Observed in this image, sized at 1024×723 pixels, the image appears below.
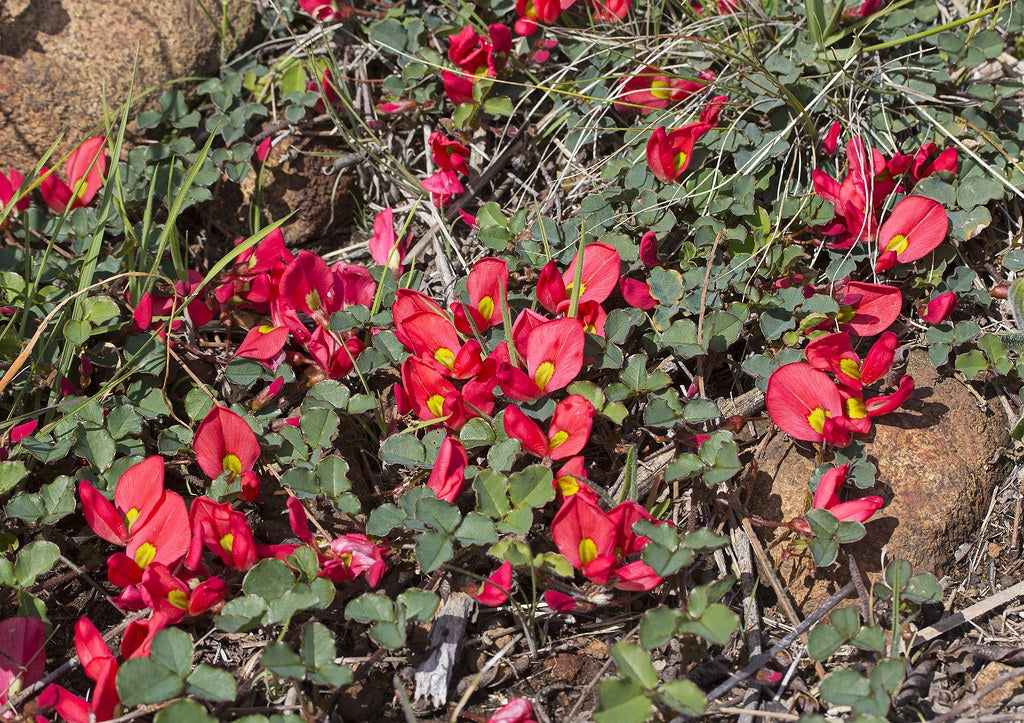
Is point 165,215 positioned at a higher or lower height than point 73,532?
higher

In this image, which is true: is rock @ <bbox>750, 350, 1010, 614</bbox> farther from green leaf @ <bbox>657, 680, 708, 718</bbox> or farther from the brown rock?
green leaf @ <bbox>657, 680, 708, 718</bbox>

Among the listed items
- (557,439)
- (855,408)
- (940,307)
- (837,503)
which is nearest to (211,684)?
(557,439)

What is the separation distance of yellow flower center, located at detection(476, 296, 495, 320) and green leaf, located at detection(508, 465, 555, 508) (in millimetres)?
530

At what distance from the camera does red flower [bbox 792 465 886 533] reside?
1820 millimetres

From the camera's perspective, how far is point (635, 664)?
1551 mm

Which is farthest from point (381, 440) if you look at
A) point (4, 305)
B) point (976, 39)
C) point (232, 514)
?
point (976, 39)

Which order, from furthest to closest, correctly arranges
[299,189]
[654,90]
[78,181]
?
1. [299,189]
2. [654,90]
3. [78,181]

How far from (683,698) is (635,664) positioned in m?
0.10

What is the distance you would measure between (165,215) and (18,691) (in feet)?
4.84

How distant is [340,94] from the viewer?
8.83 ft

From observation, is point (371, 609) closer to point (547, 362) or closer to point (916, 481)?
point (547, 362)

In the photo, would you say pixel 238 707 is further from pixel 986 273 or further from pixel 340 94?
pixel 986 273

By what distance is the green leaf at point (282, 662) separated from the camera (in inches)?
60.5

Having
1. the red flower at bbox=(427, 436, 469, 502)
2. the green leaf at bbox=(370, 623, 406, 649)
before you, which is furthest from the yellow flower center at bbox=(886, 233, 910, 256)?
the green leaf at bbox=(370, 623, 406, 649)
